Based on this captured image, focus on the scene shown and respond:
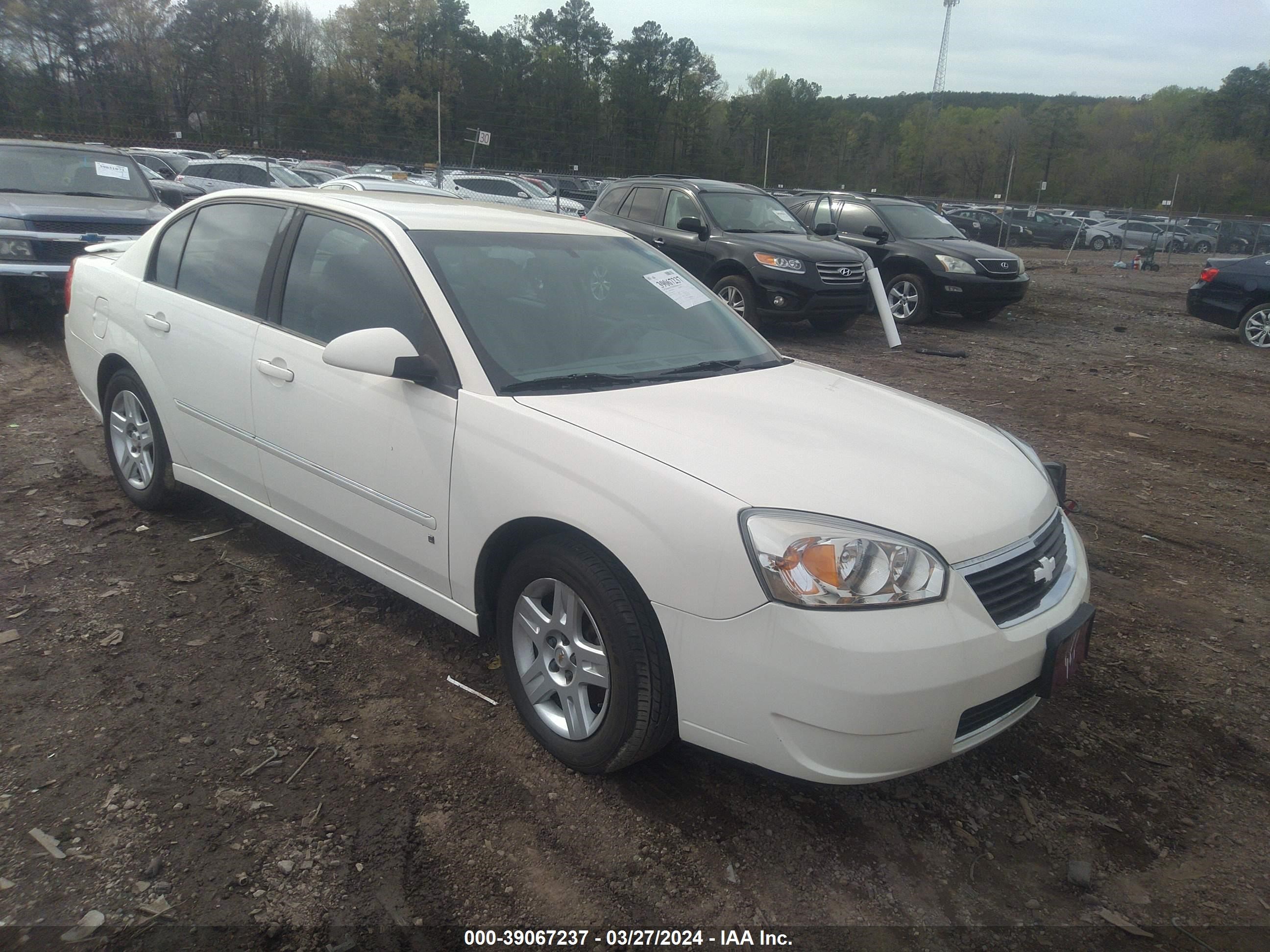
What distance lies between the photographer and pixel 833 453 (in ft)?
8.87

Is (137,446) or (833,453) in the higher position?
(833,453)

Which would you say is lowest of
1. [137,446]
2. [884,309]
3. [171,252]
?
[137,446]

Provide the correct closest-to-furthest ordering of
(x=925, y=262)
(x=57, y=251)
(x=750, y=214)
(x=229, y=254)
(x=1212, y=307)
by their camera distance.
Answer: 1. (x=229, y=254)
2. (x=57, y=251)
3. (x=750, y=214)
4. (x=1212, y=307)
5. (x=925, y=262)

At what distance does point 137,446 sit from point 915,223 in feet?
37.8

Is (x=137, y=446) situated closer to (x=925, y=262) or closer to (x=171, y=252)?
(x=171, y=252)

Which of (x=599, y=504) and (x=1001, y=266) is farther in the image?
(x=1001, y=266)

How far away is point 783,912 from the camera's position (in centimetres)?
231

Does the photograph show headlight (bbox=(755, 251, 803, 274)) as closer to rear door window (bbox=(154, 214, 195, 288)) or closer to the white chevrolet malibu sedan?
A: the white chevrolet malibu sedan

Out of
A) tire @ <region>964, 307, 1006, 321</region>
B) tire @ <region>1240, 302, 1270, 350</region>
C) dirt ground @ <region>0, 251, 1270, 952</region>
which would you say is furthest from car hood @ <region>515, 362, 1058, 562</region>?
tire @ <region>1240, 302, 1270, 350</region>

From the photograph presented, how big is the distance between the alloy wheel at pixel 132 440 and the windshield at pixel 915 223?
11.0 m

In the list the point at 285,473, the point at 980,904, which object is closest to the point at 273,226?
the point at 285,473

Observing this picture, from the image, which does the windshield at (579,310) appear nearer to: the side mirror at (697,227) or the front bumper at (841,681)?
the front bumper at (841,681)

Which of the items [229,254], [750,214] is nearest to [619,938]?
[229,254]

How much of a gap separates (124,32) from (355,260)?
43.2 meters
